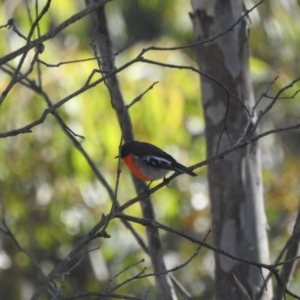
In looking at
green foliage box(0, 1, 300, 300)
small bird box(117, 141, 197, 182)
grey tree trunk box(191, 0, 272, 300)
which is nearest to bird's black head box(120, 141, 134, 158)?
small bird box(117, 141, 197, 182)

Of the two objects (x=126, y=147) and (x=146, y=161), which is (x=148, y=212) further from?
(x=126, y=147)

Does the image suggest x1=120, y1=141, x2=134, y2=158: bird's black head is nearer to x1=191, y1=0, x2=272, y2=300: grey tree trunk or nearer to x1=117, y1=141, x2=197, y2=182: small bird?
x1=117, y1=141, x2=197, y2=182: small bird

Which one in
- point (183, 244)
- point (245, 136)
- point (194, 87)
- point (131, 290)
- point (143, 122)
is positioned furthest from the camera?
point (183, 244)

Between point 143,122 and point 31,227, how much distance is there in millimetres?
2315

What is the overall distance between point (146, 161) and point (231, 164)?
34.7 inches

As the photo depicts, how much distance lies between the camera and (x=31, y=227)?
23.0ft

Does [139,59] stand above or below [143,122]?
below

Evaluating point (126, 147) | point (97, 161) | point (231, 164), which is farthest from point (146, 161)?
point (97, 161)

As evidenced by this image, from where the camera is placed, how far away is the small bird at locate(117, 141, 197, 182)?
4168mm

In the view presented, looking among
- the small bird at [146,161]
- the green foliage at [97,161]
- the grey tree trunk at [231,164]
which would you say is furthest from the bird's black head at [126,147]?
the grey tree trunk at [231,164]

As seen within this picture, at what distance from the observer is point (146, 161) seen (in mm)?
4199

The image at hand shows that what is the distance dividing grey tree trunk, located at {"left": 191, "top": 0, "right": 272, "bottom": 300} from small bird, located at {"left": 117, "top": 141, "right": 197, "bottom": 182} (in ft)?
2.02

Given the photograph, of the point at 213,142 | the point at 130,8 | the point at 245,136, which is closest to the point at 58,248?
the point at 213,142

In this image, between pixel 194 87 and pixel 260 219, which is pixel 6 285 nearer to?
pixel 194 87
